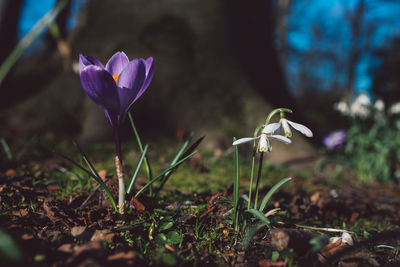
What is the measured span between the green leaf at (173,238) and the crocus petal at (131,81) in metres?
0.53

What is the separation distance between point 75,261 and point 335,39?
25768 millimetres

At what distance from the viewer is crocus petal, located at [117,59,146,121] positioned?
0.94m

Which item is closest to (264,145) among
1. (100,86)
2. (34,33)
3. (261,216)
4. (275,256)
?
(261,216)

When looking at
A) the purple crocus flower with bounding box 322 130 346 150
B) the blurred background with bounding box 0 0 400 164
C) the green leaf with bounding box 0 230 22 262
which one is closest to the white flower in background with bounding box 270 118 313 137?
the green leaf with bounding box 0 230 22 262

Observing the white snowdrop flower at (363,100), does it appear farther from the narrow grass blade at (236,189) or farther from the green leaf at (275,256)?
the green leaf at (275,256)

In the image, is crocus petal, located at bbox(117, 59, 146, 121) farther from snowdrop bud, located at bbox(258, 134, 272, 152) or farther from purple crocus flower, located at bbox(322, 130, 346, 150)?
purple crocus flower, located at bbox(322, 130, 346, 150)

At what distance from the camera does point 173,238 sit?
1.06 meters

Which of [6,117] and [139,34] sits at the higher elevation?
[139,34]

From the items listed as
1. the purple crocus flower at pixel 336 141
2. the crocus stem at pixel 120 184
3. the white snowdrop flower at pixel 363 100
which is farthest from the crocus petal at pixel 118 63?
the purple crocus flower at pixel 336 141

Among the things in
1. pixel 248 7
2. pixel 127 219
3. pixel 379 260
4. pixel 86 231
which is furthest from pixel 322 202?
pixel 248 7

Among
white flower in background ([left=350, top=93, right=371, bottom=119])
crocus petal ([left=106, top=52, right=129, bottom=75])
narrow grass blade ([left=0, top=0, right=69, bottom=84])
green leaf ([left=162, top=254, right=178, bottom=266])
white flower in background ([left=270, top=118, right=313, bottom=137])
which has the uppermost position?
narrow grass blade ([left=0, top=0, right=69, bottom=84])

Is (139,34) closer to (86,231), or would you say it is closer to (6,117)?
(6,117)

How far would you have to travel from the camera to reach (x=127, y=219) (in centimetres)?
115

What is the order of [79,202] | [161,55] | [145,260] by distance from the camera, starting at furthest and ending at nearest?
[161,55] < [79,202] < [145,260]
